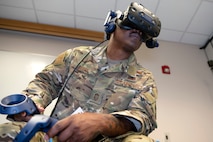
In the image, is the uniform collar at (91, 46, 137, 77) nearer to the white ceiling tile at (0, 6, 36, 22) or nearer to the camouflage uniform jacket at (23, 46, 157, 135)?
the camouflage uniform jacket at (23, 46, 157, 135)

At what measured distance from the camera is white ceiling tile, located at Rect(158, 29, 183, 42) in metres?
2.26

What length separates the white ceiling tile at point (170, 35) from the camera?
7.43 feet

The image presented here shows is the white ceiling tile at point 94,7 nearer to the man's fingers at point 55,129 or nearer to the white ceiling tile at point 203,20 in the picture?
the white ceiling tile at point 203,20

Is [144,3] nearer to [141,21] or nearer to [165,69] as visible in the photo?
[165,69]

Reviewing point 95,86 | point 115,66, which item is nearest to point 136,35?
point 115,66

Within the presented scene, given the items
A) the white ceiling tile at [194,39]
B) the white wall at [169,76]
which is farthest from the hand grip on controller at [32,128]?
the white ceiling tile at [194,39]

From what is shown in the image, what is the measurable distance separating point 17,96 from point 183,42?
2202 millimetres

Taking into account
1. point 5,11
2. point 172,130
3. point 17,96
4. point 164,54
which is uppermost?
point 5,11

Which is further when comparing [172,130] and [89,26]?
[89,26]

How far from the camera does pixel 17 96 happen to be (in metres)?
0.54

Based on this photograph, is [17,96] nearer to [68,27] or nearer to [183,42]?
[68,27]

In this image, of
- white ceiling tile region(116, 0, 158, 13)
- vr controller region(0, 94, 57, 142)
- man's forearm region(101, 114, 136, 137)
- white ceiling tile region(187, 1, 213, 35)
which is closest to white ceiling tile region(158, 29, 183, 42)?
white ceiling tile region(187, 1, 213, 35)

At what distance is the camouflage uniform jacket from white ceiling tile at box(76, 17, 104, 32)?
3.83 ft

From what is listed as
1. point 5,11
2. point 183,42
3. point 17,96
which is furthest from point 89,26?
point 17,96
